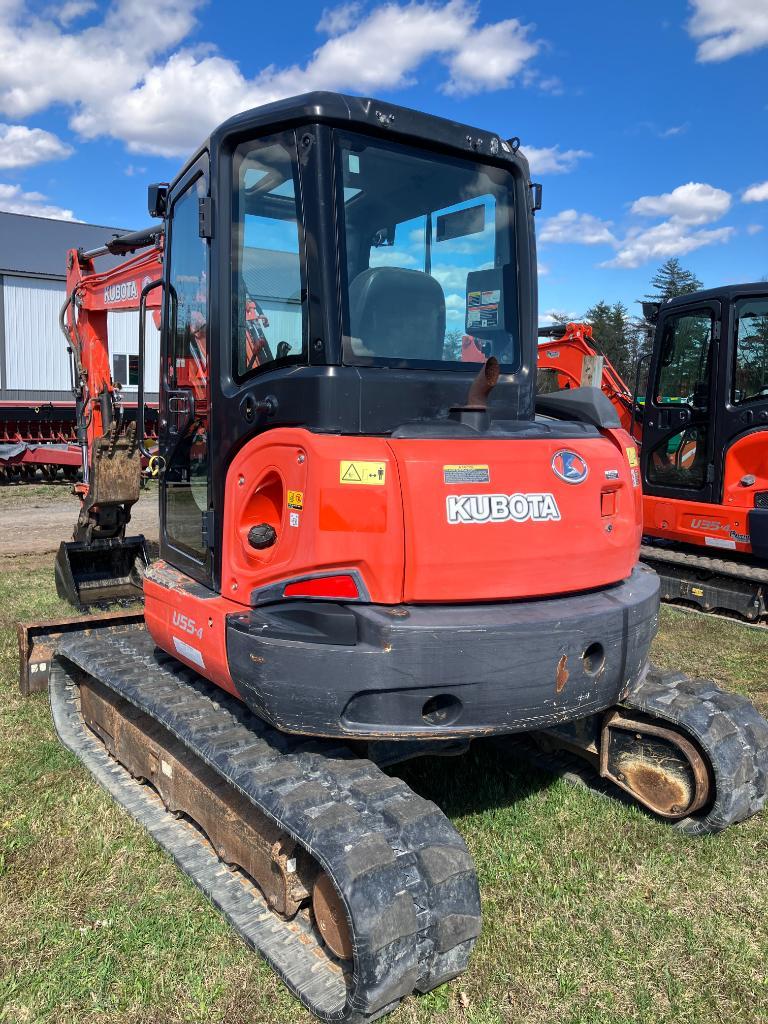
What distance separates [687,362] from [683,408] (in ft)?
1.47

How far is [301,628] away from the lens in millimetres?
3150

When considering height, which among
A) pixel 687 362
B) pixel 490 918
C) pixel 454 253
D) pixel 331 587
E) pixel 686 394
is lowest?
pixel 490 918

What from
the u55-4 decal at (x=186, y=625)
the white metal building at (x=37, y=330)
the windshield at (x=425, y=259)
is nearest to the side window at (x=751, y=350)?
the windshield at (x=425, y=259)

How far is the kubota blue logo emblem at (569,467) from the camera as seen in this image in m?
3.41

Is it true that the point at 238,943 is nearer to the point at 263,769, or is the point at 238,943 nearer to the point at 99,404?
the point at 263,769

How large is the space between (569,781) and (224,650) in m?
2.10

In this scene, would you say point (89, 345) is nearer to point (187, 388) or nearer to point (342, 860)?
point (187, 388)

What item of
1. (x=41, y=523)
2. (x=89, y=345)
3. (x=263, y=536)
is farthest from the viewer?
(x=41, y=523)

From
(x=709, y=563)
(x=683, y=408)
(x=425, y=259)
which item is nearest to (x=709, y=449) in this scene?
(x=683, y=408)

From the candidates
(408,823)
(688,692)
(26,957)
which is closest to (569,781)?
(688,692)

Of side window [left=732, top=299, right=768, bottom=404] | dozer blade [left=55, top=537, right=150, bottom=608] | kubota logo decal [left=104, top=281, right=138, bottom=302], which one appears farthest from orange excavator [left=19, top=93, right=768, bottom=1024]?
side window [left=732, top=299, right=768, bottom=404]

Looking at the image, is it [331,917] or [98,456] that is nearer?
[331,917]

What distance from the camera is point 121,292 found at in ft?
22.2

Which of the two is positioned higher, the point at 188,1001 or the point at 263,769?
the point at 263,769
